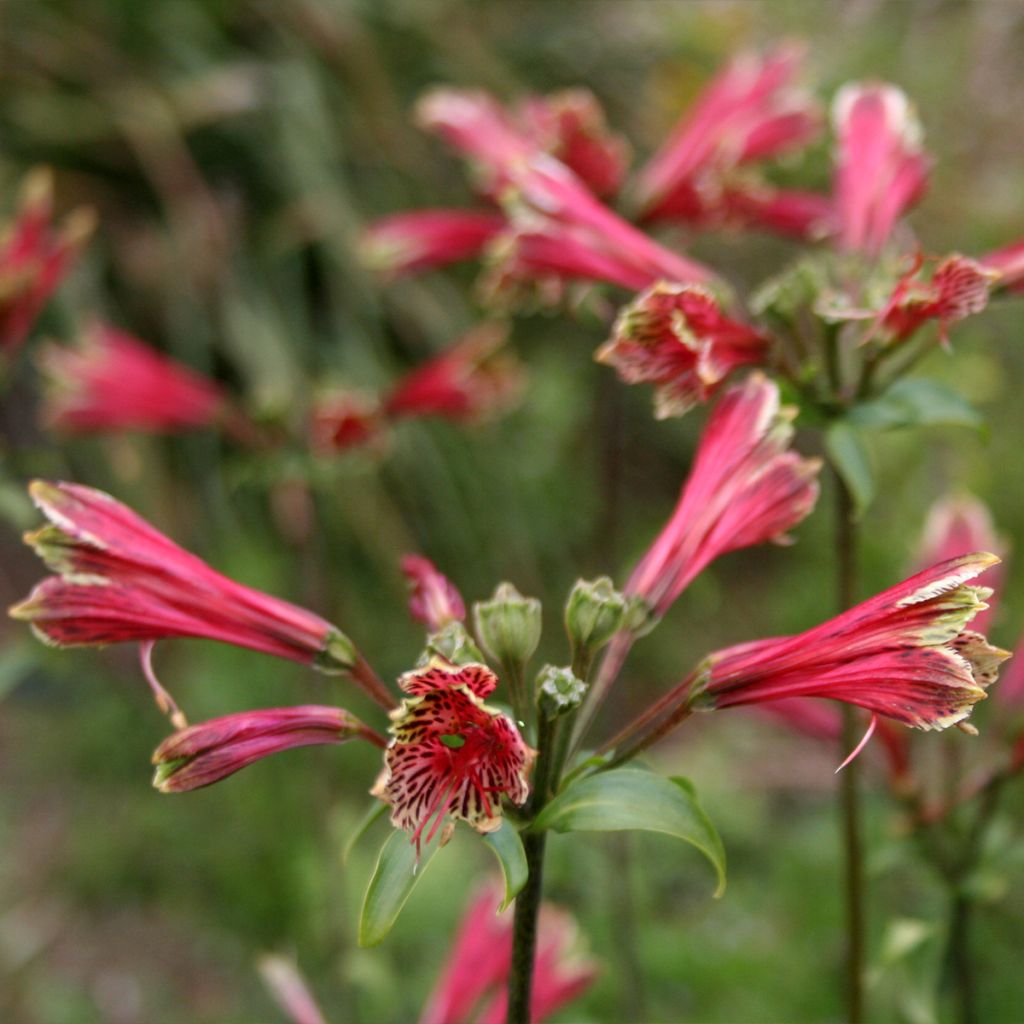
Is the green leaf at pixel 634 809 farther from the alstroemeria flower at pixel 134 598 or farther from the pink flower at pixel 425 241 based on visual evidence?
the pink flower at pixel 425 241

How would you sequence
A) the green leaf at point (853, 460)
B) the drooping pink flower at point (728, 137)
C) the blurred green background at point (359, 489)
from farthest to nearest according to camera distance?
the blurred green background at point (359, 489) → the drooping pink flower at point (728, 137) → the green leaf at point (853, 460)

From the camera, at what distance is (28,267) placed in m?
1.33

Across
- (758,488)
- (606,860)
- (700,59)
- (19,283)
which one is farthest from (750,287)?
(758,488)

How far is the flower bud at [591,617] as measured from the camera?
73 centimetres

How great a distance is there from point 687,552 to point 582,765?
0.18 m

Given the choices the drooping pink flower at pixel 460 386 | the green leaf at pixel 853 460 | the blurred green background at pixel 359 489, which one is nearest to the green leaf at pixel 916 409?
A: the green leaf at pixel 853 460

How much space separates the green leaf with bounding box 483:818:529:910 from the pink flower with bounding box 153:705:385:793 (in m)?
0.09

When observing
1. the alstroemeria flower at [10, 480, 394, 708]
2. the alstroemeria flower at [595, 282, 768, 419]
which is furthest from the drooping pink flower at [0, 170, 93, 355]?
the alstroemeria flower at [595, 282, 768, 419]

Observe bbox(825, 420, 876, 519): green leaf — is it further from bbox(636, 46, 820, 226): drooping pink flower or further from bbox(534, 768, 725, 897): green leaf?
bbox(636, 46, 820, 226): drooping pink flower

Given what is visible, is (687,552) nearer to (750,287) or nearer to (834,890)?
(834,890)

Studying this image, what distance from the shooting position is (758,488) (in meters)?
0.81

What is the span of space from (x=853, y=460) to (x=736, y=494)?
125 mm

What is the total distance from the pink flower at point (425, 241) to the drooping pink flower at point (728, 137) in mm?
207

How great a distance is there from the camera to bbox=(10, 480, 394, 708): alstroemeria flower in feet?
2.33
